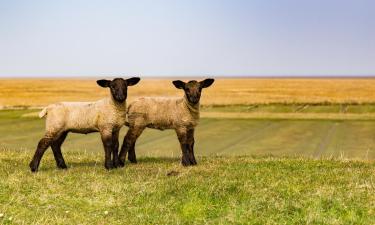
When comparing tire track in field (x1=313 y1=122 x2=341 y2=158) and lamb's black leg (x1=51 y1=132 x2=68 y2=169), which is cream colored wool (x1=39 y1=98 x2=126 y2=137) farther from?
tire track in field (x1=313 y1=122 x2=341 y2=158)

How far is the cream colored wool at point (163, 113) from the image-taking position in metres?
14.4

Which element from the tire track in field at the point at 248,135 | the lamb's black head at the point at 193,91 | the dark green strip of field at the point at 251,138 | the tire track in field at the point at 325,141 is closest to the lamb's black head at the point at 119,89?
the lamb's black head at the point at 193,91

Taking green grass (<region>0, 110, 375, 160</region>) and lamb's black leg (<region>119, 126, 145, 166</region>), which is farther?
green grass (<region>0, 110, 375, 160</region>)

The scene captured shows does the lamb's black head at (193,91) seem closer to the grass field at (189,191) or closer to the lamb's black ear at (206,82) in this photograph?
the lamb's black ear at (206,82)

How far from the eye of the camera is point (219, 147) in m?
23.6

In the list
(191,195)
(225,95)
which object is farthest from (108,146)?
(225,95)

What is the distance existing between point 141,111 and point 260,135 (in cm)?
1406

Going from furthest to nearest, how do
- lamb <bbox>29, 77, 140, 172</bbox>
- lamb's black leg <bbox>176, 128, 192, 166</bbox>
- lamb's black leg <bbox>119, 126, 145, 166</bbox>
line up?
lamb's black leg <bbox>119, 126, 145, 166</bbox> < lamb's black leg <bbox>176, 128, 192, 166</bbox> < lamb <bbox>29, 77, 140, 172</bbox>

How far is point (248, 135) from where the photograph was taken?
1116 inches

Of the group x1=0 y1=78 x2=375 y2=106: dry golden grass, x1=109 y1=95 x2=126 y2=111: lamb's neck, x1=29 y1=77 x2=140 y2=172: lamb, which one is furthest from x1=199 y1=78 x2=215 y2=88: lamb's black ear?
x1=0 y1=78 x2=375 y2=106: dry golden grass

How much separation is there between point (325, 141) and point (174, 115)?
510 inches

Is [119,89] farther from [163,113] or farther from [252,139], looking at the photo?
[252,139]

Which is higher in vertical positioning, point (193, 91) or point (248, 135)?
point (193, 91)

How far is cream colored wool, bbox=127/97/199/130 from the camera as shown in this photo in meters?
14.4
